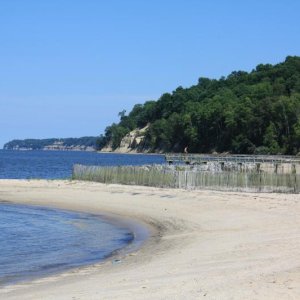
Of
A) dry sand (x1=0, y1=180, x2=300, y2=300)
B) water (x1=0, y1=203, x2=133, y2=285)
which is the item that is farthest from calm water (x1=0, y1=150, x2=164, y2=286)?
dry sand (x1=0, y1=180, x2=300, y2=300)

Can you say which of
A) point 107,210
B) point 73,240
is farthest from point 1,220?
point 73,240

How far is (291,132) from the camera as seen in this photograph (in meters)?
126

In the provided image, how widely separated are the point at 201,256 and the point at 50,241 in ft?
26.9

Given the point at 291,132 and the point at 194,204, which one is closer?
the point at 194,204

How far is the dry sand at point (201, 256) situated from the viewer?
1115 cm

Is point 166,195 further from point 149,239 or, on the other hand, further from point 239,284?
point 239,284

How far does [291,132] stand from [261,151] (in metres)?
7.47

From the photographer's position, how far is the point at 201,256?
15.8 meters

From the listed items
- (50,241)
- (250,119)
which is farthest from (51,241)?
(250,119)

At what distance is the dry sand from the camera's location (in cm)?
1115

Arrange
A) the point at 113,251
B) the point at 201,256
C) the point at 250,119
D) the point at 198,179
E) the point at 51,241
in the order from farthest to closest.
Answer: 1. the point at 250,119
2. the point at 198,179
3. the point at 51,241
4. the point at 113,251
5. the point at 201,256

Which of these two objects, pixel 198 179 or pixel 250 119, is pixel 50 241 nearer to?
pixel 198 179

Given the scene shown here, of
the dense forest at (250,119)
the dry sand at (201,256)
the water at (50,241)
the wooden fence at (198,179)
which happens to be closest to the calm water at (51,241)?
the water at (50,241)

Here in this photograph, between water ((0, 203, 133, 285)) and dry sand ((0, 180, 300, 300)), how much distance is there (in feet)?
3.89
